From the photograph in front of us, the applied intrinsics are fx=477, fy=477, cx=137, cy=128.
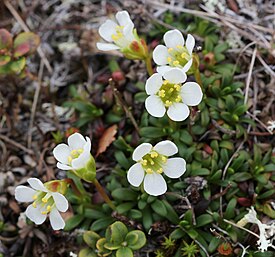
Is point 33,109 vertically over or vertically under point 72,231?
over

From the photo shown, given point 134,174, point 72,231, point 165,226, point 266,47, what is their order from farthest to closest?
point 266,47, point 72,231, point 165,226, point 134,174

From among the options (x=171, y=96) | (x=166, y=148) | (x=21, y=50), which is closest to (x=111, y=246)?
(x=166, y=148)

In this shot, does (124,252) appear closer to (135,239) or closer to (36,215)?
(135,239)

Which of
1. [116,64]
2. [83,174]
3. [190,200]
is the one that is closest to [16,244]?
[83,174]

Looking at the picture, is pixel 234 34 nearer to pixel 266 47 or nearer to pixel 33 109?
pixel 266 47

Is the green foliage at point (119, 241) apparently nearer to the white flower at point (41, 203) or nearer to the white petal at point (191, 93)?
the white flower at point (41, 203)
